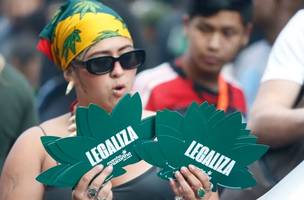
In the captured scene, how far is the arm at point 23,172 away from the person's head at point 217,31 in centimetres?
230

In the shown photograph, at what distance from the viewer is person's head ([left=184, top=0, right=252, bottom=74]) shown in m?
6.86

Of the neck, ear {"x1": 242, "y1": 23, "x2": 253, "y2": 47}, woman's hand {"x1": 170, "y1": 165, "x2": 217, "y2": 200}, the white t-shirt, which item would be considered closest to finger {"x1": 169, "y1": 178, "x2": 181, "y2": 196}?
woman's hand {"x1": 170, "y1": 165, "x2": 217, "y2": 200}

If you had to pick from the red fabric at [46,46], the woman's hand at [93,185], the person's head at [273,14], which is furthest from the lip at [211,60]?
the woman's hand at [93,185]

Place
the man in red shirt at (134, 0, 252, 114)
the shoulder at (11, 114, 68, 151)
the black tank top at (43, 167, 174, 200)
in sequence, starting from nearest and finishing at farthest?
the black tank top at (43, 167, 174, 200) → the shoulder at (11, 114, 68, 151) → the man in red shirt at (134, 0, 252, 114)

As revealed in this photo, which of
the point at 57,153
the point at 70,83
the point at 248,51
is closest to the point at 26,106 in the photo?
the point at 70,83

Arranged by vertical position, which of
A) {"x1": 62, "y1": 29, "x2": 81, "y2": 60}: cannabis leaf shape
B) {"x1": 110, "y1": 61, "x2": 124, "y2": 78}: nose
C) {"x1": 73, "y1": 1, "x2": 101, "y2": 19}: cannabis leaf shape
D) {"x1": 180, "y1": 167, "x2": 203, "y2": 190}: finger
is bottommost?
{"x1": 180, "y1": 167, "x2": 203, "y2": 190}: finger

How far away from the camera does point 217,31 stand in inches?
271

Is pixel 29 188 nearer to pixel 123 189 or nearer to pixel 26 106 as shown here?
pixel 123 189

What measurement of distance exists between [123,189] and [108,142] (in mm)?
441

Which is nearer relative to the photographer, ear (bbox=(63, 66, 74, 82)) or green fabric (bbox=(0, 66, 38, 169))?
ear (bbox=(63, 66, 74, 82))

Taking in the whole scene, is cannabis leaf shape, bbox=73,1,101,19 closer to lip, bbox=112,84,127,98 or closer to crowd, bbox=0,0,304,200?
crowd, bbox=0,0,304,200

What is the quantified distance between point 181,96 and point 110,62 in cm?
203

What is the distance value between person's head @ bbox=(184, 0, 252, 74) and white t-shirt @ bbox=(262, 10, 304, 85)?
1.89 m

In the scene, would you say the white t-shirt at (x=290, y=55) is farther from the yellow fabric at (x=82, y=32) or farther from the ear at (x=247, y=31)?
the ear at (x=247, y=31)
